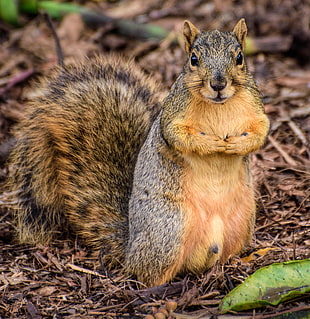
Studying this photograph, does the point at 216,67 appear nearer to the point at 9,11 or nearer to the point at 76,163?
the point at 76,163

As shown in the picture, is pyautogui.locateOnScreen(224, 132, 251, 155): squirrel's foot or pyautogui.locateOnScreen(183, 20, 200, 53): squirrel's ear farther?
pyautogui.locateOnScreen(183, 20, 200, 53): squirrel's ear

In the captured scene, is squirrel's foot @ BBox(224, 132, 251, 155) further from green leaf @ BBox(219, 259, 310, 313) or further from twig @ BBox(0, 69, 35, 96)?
twig @ BBox(0, 69, 35, 96)

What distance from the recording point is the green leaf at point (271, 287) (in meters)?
2.76

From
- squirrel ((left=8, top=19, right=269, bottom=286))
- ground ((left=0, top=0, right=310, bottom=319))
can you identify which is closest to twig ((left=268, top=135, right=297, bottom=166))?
ground ((left=0, top=0, right=310, bottom=319))

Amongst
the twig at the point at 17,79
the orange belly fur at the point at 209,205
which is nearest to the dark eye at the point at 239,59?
the orange belly fur at the point at 209,205

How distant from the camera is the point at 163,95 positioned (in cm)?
389

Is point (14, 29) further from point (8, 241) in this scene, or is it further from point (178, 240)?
point (178, 240)

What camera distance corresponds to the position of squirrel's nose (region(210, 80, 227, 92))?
2.75m

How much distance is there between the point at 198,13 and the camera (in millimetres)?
6211

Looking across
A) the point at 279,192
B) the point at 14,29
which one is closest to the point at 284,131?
the point at 279,192

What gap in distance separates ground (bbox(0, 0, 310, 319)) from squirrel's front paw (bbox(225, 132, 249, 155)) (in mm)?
550

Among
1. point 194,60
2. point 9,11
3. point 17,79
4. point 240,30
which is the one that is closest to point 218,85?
point 194,60

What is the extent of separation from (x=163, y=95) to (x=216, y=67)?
1.09 m

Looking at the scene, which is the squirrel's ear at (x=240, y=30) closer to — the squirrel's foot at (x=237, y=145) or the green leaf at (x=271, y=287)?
the squirrel's foot at (x=237, y=145)
